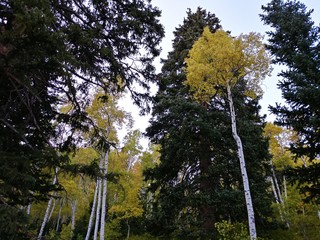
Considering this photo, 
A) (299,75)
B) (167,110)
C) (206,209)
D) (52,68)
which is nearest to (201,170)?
(206,209)

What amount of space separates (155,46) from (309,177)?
17.7ft

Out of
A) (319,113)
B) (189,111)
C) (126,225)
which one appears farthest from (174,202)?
(126,225)

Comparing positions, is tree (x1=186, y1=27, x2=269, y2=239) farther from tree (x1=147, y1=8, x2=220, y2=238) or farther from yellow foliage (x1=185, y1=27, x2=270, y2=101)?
tree (x1=147, y1=8, x2=220, y2=238)

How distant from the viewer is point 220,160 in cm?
930

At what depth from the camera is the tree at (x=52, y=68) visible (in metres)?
2.71

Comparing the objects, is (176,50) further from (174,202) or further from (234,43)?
(174,202)

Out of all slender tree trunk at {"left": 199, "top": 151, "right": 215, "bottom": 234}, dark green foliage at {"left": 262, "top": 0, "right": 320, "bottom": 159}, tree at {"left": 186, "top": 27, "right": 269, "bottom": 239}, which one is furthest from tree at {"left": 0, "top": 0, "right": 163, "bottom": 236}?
slender tree trunk at {"left": 199, "top": 151, "right": 215, "bottom": 234}

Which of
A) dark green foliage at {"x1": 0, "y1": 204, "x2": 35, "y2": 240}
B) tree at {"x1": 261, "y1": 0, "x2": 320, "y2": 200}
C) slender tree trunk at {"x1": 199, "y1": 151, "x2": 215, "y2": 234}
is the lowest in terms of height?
dark green foliage at {"x1": 0, "y1": 204, "x2": 35, "y2": 240}

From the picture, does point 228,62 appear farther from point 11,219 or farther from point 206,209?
point 11,219

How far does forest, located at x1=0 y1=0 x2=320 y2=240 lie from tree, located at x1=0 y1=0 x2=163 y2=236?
0.02 meters

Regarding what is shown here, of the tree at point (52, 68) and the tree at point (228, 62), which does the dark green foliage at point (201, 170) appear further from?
the tree at point (52, 68)

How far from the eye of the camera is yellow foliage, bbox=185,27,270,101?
29.9ft

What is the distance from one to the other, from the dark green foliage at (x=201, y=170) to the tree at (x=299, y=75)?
6.94ft

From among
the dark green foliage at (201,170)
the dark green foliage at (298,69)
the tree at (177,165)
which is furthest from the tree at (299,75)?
the tree at (177,165)
